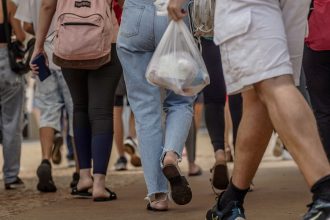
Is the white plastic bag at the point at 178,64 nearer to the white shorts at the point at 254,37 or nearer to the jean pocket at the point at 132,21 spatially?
the white shorts at the point at 254,37

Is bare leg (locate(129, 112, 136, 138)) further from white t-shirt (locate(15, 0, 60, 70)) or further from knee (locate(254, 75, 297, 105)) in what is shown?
knee (locate(254, 75, 297, 105))

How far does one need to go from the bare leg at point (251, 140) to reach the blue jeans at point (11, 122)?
3.26 meters

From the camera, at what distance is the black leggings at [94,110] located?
561 cm

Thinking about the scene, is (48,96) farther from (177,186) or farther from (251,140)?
(251,140)

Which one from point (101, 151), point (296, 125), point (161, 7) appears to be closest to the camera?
point (296, 125)

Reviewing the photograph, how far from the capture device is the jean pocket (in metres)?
4.93

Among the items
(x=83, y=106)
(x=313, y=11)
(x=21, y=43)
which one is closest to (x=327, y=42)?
(x=313, y=11)

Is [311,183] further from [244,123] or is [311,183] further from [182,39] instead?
[182,39]

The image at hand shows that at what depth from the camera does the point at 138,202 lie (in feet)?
18.1

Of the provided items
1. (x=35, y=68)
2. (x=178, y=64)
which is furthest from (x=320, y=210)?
(x=35, y=68)

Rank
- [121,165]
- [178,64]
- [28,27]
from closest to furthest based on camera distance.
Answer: [178,64] < [28,27] < [121,165]

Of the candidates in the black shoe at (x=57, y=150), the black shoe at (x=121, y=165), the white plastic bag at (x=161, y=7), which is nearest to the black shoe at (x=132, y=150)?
the black shoe at (x=121, y=165)

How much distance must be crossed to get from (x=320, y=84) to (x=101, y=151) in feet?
5.14

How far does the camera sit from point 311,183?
348 cm
